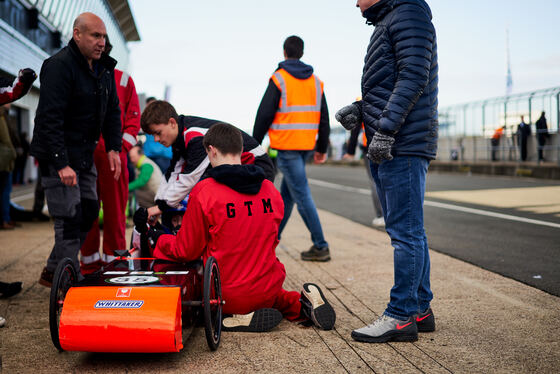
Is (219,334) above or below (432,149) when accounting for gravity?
below

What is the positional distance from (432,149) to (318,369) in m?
1.43

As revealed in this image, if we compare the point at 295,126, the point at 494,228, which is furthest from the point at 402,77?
the point at 494,228

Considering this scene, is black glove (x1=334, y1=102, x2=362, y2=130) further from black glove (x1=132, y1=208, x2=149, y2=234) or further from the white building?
the white building

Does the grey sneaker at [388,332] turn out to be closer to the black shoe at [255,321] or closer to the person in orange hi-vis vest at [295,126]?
the black shoe at [255,321]

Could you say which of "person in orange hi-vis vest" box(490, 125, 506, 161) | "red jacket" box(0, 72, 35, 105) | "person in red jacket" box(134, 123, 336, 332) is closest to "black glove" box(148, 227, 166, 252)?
"person in red jacket" box(134, 123, 336, 332)

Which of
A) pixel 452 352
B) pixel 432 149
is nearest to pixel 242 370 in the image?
pixel 452 352

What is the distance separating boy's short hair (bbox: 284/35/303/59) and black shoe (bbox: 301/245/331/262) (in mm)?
1984

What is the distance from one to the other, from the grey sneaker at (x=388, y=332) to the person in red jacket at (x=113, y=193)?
257 centimetres

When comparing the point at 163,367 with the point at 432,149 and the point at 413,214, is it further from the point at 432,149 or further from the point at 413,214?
the point at 432,149

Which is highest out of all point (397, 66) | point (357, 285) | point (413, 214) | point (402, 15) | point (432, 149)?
point (402, 15)

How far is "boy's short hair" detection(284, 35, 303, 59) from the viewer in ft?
20.2

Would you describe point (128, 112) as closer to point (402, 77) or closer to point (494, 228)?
point (402, 77)

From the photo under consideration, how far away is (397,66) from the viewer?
11.0 ft

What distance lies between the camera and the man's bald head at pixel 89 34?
4.25 meters
